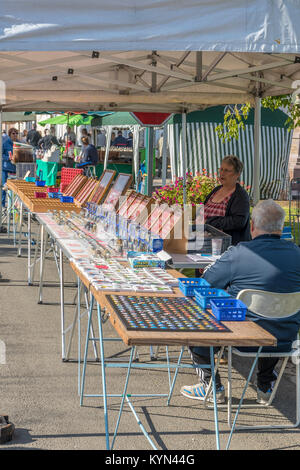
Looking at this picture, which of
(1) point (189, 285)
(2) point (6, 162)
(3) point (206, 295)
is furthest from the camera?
(2) point (6, 162)

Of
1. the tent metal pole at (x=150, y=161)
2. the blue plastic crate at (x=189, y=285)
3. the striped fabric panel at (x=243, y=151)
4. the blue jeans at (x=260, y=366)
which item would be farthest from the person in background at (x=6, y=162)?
the blue plastic crate at (x=189, y=285)

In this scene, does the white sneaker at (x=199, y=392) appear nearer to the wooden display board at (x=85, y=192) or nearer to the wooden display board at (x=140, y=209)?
the wooden display board at (x=140, y=209)

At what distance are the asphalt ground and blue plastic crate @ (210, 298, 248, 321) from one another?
856 mm

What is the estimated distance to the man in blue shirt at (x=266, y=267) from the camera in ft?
13.0

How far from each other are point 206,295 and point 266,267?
45 cm

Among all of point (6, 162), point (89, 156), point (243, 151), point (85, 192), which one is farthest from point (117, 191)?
point (243, 151)

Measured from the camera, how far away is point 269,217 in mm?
4102

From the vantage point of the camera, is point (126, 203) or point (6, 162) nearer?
point (126, 203)

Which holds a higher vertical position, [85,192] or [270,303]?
[85,192]

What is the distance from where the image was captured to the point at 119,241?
5262mm

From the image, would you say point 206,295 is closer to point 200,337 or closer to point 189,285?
point 189,285

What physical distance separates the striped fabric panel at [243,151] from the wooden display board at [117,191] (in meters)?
11.0
